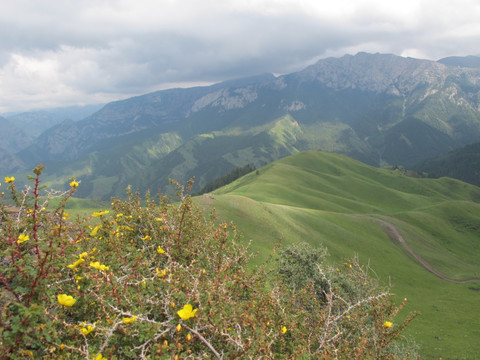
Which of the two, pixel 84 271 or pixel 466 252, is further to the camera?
pixel 466 252

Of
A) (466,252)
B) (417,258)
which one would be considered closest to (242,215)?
(417,258)

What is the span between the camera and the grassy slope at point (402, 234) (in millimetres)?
36344

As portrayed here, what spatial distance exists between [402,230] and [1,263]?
3238 inches

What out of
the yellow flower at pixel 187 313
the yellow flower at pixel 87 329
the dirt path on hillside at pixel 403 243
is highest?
the yellow flower at pixel 187 313

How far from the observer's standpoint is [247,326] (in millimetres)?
4742

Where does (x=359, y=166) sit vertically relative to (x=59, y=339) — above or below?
below

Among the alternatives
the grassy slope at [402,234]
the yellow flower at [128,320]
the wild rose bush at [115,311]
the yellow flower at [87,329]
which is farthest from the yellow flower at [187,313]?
the grassy slope at [402,234]

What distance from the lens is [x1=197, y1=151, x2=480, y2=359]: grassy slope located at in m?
36.3

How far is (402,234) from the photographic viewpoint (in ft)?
231

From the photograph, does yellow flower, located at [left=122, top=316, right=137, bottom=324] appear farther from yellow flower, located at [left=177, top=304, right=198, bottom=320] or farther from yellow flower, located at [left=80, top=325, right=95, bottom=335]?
yellow flower, located at [left=177, top=304, right=198, bottom=320]

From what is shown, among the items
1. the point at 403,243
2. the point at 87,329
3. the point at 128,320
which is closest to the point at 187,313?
the point at 128,320

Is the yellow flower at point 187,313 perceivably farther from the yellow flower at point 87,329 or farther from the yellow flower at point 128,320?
the yellow flower at point 87,329

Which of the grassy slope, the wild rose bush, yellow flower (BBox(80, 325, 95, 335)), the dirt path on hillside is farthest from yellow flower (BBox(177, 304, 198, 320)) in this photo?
the dirt path on hillside

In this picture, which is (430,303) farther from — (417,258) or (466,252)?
(466,252)
